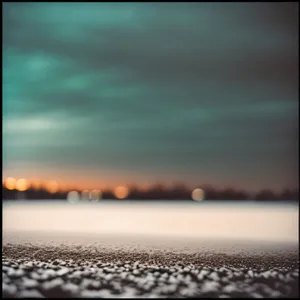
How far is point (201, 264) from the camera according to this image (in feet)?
68.5

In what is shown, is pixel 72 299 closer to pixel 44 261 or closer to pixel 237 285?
pixel 237 285

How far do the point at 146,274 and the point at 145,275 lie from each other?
221 mm

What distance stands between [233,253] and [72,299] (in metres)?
14.2

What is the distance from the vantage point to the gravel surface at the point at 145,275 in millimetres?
14594

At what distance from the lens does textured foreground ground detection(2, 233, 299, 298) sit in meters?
14.6

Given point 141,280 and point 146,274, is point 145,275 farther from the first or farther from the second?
point 141,280

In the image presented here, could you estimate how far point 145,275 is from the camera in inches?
697

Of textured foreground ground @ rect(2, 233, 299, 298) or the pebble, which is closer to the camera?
the pebble

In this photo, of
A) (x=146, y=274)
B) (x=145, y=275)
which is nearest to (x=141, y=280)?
(x=145, y=275)

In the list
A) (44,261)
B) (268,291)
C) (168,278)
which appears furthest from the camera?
(44,261)

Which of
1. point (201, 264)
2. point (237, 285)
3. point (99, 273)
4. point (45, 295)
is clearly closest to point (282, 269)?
point (201, 264)

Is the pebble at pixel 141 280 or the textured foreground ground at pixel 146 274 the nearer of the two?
the pebble at pixel 141 280

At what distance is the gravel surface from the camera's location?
14.6m

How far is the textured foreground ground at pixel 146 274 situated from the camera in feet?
48.0
